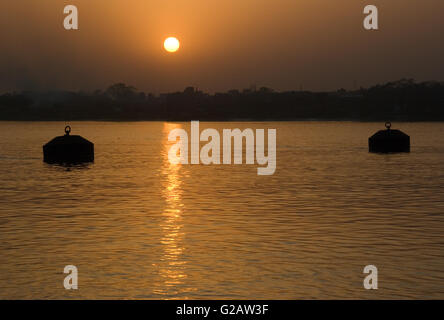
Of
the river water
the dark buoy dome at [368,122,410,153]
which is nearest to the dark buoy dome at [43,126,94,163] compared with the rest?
the river water

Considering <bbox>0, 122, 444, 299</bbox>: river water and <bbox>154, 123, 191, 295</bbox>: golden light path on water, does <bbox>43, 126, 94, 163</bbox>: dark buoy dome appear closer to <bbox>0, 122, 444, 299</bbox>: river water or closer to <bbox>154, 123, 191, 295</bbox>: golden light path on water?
<bbox>0, 122, 444, 299</bbox>: river water

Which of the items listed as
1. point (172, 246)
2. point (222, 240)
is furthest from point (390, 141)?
point (172, 246)

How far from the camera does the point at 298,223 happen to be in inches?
1072

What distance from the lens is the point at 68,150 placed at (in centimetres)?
6334

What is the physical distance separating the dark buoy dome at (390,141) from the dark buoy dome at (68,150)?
33956mm


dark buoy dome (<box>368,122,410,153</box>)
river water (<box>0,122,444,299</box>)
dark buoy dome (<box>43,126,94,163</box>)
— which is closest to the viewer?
river water (<box>0,122,444,299</box>)

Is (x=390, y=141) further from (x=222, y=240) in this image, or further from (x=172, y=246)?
(x=172, y=246)

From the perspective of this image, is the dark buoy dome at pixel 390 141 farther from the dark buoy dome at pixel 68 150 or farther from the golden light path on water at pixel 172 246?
the golden light path on water at pixel 172 246

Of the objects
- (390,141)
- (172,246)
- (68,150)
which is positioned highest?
(390,141)

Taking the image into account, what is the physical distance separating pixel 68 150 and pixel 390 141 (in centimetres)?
3736

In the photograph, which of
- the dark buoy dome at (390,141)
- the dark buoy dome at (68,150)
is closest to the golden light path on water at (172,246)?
the dark buoy dome at (68,150)

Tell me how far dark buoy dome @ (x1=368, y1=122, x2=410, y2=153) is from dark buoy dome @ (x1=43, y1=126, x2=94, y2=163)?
34.0 meters

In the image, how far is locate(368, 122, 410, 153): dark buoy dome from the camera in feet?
270
